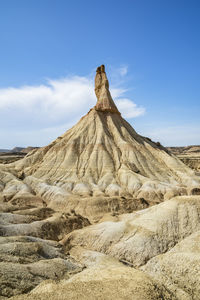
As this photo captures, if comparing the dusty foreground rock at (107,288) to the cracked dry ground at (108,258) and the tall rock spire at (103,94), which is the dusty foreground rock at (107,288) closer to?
the cracked dry ground at (108,258)

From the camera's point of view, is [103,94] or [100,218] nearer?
[100,218]

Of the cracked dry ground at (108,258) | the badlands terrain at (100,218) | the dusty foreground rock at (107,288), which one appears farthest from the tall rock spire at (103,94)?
the dusty foreground rock at (107,288)

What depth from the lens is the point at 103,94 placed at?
56.1 meters

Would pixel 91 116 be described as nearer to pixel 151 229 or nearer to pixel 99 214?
pixel 99 214

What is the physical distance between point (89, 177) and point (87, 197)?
21.8 ft

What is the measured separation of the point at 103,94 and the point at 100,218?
3296cm

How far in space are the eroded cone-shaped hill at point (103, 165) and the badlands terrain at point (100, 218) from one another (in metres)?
0.19

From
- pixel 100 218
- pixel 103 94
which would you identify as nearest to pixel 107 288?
pixel 100 218

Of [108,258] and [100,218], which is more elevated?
[108,258]

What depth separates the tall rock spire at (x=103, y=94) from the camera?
55.9 metres

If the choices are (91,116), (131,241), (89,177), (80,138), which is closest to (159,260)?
(131,241)

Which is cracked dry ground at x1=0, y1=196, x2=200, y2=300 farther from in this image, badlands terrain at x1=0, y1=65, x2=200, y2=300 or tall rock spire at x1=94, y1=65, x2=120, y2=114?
tall rock spire at x1=94, y1=65, x2=120, y2=114

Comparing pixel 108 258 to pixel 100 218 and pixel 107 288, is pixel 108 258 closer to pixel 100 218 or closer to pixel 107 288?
pixel 107 288

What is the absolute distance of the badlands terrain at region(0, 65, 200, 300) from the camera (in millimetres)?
11703
